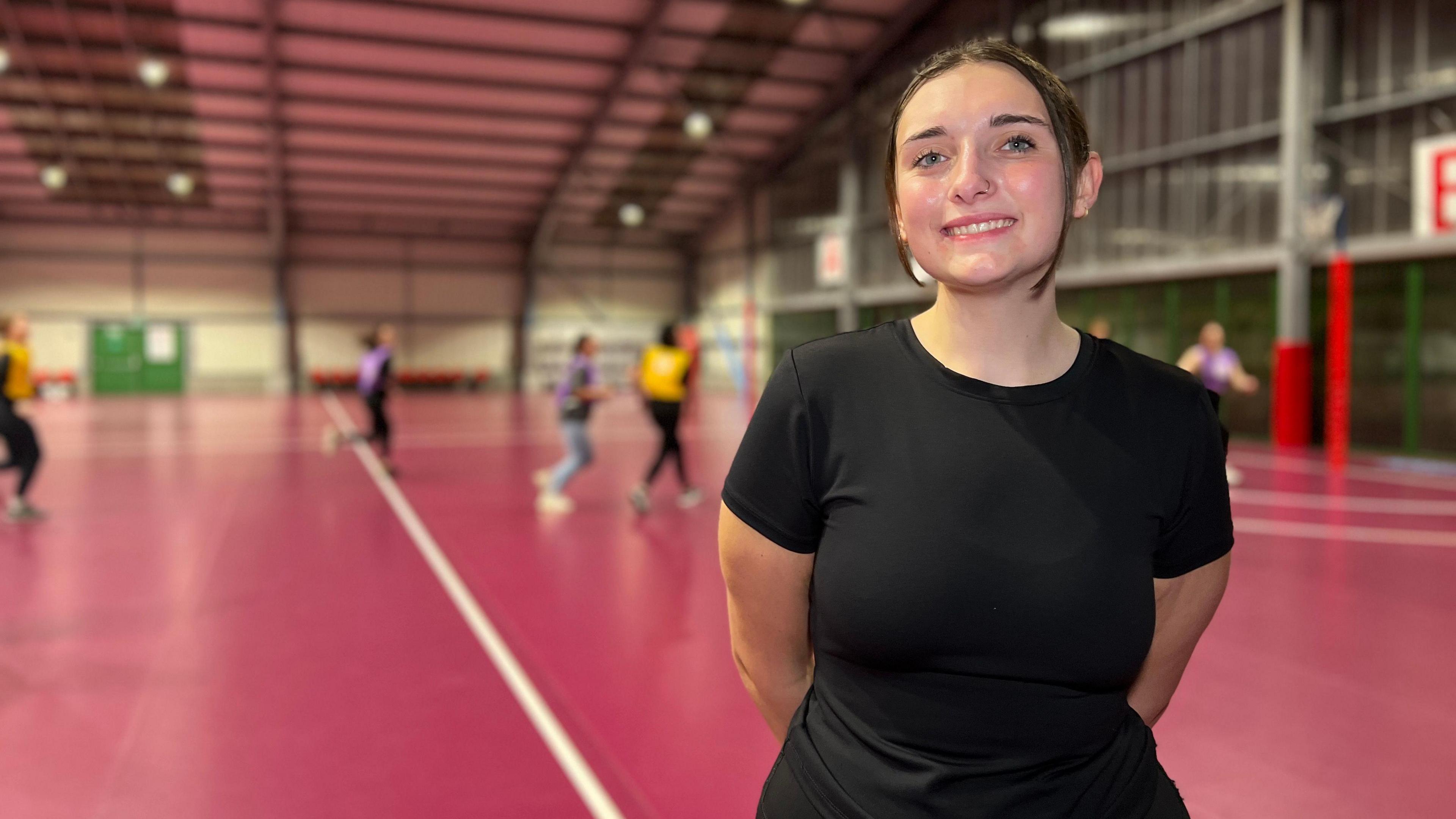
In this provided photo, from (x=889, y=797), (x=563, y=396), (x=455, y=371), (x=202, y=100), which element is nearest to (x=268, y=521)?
(x=563, y=396)

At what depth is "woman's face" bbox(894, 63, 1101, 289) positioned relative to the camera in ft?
4.41

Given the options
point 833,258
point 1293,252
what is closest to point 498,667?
point 1293,252

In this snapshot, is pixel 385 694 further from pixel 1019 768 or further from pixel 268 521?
pixel 268 521

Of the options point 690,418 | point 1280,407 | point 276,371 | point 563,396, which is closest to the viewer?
point 563,396

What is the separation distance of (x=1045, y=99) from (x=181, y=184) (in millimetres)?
30455

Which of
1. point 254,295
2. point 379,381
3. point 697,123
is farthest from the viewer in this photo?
point 254,295

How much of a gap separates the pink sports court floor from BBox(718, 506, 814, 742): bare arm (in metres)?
1.87

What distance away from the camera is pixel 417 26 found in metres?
21.0

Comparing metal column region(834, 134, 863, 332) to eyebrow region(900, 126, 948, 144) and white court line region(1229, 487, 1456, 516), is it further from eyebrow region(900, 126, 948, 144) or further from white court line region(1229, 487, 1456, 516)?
eyebrow region(900, 126, 948, 144)

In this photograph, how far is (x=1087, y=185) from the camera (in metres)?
1.48

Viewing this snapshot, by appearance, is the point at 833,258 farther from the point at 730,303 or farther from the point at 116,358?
the point at 116,358

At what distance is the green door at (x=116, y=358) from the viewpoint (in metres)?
31.7

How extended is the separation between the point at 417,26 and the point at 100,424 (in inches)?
430

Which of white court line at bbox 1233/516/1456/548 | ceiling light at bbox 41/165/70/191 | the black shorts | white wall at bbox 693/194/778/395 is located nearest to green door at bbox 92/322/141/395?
ceiling light at bbox 41/165/70/191
